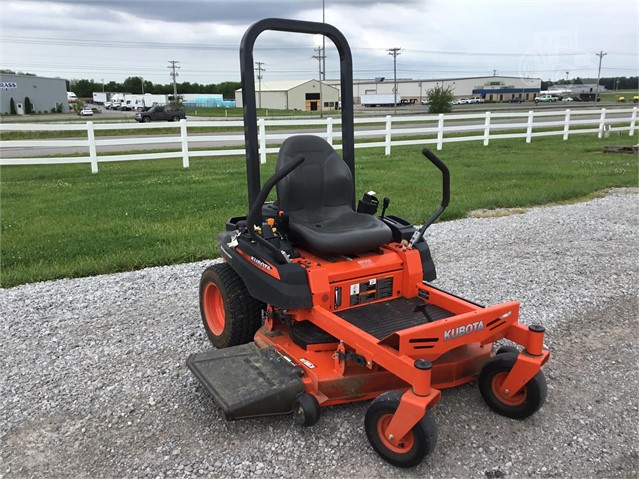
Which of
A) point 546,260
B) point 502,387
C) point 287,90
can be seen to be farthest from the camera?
point 287,90

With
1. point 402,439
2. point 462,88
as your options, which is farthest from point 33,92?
point 402,439

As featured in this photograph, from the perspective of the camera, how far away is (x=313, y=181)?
3.89 m

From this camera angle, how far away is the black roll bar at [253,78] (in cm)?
374

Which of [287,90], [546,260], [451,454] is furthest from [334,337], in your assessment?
[287,90]

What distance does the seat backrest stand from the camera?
150 inches

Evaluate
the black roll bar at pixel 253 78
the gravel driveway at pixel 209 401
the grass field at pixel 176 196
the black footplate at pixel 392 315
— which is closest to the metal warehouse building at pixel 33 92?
the grass field at pixel 176 196

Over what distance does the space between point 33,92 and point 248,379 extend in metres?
67.2

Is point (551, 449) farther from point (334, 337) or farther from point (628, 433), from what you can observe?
point (334, 337)

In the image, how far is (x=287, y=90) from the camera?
229ft

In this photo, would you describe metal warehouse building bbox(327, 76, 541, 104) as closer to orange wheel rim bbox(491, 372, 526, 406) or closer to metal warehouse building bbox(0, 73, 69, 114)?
metal warehouse building bbox(0, 73, 69, 114)

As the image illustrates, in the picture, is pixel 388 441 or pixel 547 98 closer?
pixel 388 441

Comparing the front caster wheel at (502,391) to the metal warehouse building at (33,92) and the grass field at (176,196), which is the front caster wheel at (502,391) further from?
the metal warehouse building at (33,92)

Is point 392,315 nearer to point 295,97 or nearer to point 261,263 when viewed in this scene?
point 261,263

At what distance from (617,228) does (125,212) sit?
6.98 metres
